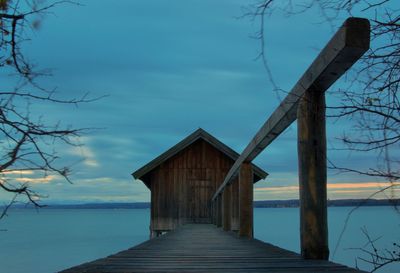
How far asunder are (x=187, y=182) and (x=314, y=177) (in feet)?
58.2

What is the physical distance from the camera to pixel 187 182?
21562mm

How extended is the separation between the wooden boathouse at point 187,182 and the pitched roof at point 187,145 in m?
0.04

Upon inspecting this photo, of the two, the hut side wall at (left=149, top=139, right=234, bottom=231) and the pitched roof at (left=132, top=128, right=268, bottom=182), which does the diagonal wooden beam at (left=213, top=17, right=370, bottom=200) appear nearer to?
the pitched roof at (left=132, top=128, right=268, bottom=182)

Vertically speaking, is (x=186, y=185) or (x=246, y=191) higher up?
(x=186, y=185)

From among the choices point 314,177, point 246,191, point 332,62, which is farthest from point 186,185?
point 332,62

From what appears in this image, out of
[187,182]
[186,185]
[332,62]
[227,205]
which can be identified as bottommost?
[227,205]

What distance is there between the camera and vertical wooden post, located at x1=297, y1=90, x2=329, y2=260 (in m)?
3.93

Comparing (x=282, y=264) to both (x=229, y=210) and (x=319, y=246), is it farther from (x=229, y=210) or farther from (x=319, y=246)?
(x=229, y=210)

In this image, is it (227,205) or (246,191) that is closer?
(246,191)

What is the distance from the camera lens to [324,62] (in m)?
3.48

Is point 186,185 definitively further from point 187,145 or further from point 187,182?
point 187,145

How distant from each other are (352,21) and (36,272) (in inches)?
2029

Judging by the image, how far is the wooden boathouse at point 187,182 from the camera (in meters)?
21.2

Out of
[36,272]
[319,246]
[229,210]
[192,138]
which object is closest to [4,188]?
[319,246]
